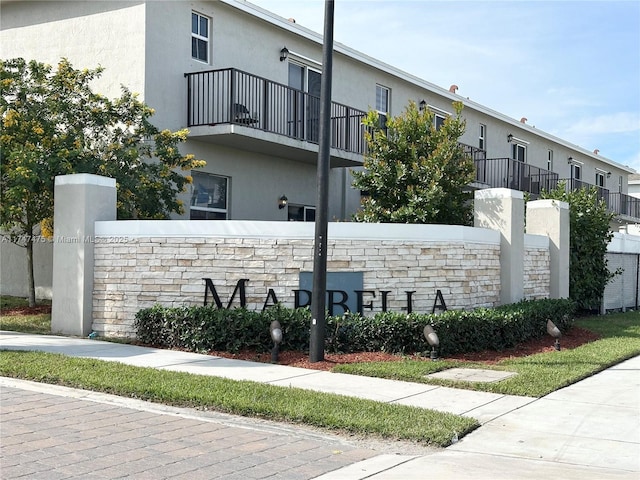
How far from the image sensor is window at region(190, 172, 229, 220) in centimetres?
1606

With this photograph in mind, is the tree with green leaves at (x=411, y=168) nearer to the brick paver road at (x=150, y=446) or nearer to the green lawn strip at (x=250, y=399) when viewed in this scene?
the green lawn strip at (x=250, y=399)

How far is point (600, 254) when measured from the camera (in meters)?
17.3

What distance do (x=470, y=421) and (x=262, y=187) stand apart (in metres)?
11.5

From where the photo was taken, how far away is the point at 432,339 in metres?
10.1

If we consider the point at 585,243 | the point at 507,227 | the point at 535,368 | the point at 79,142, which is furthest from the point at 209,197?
the point at 535,368

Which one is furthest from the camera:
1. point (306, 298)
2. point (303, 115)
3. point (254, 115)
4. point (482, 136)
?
point (482, 136)

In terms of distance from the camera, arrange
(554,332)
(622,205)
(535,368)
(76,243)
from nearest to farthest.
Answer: (535,368), (554,332), (76,243), (622,205)

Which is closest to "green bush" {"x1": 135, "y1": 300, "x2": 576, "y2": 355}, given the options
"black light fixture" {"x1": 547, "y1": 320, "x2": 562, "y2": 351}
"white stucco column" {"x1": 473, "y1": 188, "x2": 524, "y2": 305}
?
"black light fixture" {"x1": 547, "y1": 320, "x2": 562, "y2": 351}

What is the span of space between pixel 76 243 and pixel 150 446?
280 inches

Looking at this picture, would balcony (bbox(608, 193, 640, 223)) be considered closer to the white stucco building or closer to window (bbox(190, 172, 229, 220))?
the white stucco building

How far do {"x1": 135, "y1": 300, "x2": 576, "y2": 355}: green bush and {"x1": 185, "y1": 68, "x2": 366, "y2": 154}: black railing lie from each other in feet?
18.2

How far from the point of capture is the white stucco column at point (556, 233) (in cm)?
1546

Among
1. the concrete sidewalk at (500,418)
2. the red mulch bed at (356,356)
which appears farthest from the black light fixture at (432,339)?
the concrete sidewalk at (500,418)

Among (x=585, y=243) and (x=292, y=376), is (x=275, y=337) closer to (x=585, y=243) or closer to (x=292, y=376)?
(x=292, y=376)
